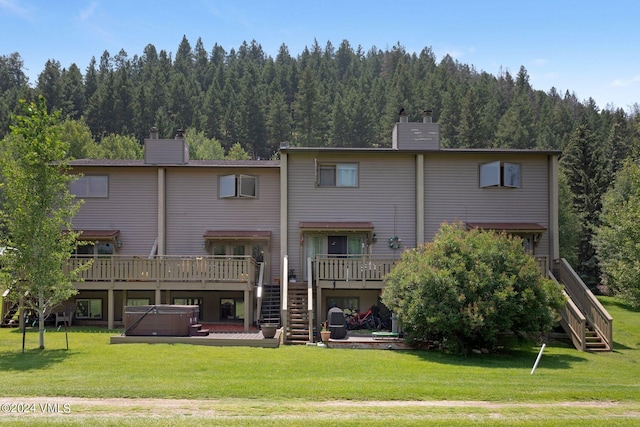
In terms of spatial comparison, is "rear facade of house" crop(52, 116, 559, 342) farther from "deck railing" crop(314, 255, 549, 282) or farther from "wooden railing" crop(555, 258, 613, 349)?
"wooden railing" crop(555, 258, 613, 349)

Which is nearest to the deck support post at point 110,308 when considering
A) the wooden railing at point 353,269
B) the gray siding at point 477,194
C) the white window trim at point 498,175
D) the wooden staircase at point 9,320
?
the wooden staircase at point 9,320

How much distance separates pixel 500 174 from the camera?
26.6 meters

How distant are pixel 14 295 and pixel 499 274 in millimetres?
14598

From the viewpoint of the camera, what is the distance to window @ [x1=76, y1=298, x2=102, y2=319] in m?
26.2

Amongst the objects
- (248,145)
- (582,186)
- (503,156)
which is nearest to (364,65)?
(248,145)

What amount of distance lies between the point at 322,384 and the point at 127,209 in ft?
54.4

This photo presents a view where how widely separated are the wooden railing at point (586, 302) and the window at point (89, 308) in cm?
1852

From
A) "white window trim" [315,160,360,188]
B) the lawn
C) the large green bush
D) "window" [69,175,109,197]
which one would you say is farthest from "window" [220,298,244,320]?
the large green bush

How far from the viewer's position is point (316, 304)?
25.2m

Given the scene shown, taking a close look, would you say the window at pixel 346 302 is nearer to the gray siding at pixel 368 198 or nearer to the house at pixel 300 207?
the house at pixel 300 207

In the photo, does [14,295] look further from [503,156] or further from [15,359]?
[503,156]

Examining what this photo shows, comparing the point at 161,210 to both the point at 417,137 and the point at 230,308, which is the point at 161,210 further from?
the point at 417,137

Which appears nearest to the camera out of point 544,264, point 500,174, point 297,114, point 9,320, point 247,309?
point 247,309

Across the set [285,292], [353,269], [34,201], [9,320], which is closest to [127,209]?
[9,320]
